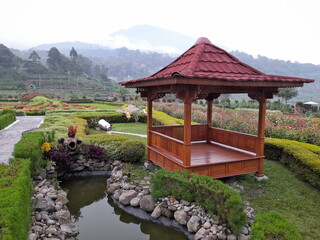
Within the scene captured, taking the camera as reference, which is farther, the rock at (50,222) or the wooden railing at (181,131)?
the wooden railing at (181,131)

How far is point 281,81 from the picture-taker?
6.06 m

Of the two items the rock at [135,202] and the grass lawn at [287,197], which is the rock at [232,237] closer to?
the grass lawn at [287,197]

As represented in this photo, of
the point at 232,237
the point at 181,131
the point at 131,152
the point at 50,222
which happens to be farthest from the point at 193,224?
the point at 181,131

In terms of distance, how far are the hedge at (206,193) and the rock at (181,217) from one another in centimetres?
31

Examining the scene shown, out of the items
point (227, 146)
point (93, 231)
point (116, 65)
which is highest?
point (116, 65)

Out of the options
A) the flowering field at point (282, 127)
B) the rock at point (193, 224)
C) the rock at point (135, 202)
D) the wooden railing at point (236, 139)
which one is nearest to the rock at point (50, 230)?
the rock at point (135, 202)

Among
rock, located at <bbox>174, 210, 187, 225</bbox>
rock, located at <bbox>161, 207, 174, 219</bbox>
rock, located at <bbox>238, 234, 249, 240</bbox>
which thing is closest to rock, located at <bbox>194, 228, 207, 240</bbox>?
rock, located at <bbox>174, 210, 187, 225</bbox>

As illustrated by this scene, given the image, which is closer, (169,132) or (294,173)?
(294,173)

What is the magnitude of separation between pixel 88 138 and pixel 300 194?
23.7ft

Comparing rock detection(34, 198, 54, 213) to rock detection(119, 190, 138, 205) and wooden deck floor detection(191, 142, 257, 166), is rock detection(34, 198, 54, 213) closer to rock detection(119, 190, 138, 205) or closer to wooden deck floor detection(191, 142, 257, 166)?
rock detection(119, 190, 138, 205)

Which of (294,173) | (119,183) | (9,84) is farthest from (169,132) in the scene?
(9,84)

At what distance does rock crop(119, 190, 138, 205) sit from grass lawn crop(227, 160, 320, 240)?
2818 mm

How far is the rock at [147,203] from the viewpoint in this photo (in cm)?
604

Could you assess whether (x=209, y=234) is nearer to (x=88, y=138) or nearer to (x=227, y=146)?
(x=227, y=146)
